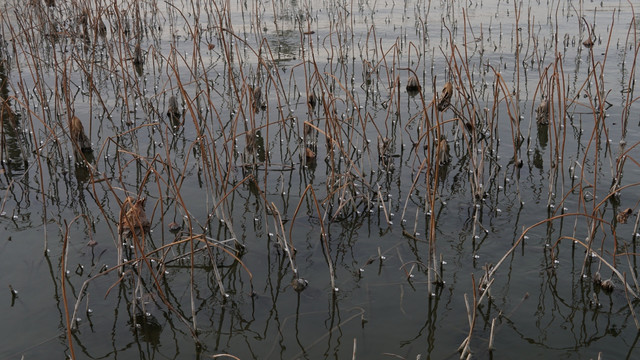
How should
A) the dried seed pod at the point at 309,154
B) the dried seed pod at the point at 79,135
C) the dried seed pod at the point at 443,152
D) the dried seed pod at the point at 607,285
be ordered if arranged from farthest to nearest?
1. the dried seed pod at the point at 79,135
2. the dried seed pod at the point at 309,154
3. the dried seed pod at the point at 443,152
4. the dried seed pod at the point at 607,285

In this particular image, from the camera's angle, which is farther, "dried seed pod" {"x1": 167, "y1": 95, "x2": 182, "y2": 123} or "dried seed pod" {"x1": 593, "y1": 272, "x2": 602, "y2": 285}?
"dried seed pod" {"x1": 167, "y1": 95, "x2": 182, "y2": 123}

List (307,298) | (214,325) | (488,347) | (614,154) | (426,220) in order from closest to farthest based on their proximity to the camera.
Result: 1. (488,347)
2. (214,325)
3. (307,298)
4. (426,220)
5. (614,154)

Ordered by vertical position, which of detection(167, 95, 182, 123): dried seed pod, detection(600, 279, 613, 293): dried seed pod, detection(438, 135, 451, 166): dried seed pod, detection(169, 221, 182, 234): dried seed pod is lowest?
detection(600, 279, 613, 293): dried seed pod

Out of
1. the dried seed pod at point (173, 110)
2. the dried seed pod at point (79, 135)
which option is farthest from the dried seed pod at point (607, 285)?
the dried seed pod at point (173, 110)

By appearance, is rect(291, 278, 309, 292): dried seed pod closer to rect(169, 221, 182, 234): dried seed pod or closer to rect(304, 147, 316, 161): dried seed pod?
rect(169, 221, 182, 234): dried seed pod

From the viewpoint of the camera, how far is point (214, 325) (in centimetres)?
385

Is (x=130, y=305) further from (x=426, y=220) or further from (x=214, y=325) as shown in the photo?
(x=426, y=220)

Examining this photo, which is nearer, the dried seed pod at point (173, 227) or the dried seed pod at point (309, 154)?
the dried seed pod at point (173, 227)

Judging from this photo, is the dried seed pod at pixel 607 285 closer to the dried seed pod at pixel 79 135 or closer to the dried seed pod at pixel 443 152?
the dried seed pod at pixel 443 152

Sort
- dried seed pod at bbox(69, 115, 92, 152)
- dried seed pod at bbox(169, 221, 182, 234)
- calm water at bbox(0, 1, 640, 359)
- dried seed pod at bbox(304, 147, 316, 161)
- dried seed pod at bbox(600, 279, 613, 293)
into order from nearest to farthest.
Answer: calm water at bbox(0, 1, 640, 359), dried seed pod at bbox(600, 279, 613, 293), dried seed pod at bbox(169, 221, 182, 234), dried seed pod at bbox(304, 147, 316, 161), dried seed pod at bbox(69, 115, 92, 152)

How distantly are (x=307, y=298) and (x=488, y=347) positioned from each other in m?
1.16

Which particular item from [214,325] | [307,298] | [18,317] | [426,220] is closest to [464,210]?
[426,220]

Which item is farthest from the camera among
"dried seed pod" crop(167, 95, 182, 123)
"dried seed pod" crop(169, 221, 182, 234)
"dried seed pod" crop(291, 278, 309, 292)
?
"dried seed pod" crop(167, 95, 182, 123)

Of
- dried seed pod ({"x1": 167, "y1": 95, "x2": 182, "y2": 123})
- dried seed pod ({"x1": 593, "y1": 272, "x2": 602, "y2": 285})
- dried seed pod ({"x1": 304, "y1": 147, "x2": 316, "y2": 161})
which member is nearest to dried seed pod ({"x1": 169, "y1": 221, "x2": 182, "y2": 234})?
dried seed pod ({"x1": 304, "y1": 147, "x2": 316, "y2": 161})
